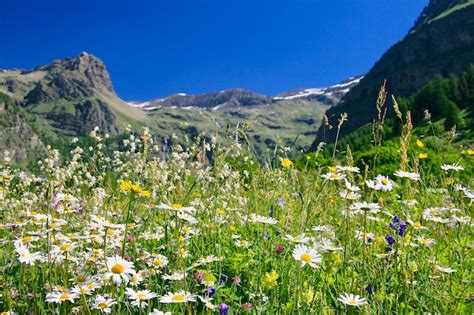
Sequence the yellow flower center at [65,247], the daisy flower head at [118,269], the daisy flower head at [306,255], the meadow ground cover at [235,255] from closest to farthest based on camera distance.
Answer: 1. the daisy flower head at [118,269]
2. the daisy flower head at [306,255]
3. the meadow ground cover at [235,255]
4. the yellow flower center at [65,247]

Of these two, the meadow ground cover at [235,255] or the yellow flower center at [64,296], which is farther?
the meadow ground cover at [235,255]

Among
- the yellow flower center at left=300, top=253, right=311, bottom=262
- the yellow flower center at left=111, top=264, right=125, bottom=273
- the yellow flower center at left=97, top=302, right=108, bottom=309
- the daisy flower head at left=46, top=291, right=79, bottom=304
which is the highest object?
the yellow flower center at left=111, top=264, right=125, bottom=273

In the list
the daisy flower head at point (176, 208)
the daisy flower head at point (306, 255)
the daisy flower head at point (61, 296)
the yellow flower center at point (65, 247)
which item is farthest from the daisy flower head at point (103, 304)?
the daisy flower head at point (306, 255)

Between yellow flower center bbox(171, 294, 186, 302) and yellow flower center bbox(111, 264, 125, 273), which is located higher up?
yellow flower center bbox(111, 264, 125, 273)

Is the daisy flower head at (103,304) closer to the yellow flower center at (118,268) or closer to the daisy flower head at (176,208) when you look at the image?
the yellow flower center at (118,268)

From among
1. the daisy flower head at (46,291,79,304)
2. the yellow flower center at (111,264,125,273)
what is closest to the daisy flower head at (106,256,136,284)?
the yellow flower center at (111,264,125,273)

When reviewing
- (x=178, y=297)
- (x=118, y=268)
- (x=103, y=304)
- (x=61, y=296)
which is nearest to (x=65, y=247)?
(x=61, y=296)

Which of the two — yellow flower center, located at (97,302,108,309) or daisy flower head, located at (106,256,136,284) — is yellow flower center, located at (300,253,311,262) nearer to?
daisy flower head, located at (106,256,136,284)

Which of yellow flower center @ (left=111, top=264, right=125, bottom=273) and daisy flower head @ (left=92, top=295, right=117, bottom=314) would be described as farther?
daisy flower head @ (left=92, top=295, right=117, bottom=314)

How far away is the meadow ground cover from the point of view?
2.51m

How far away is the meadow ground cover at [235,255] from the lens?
251 cm

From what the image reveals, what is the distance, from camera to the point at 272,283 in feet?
7.36

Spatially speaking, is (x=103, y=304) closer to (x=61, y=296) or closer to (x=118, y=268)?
(x=61, y=296)

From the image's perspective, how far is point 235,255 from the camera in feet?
13.2
